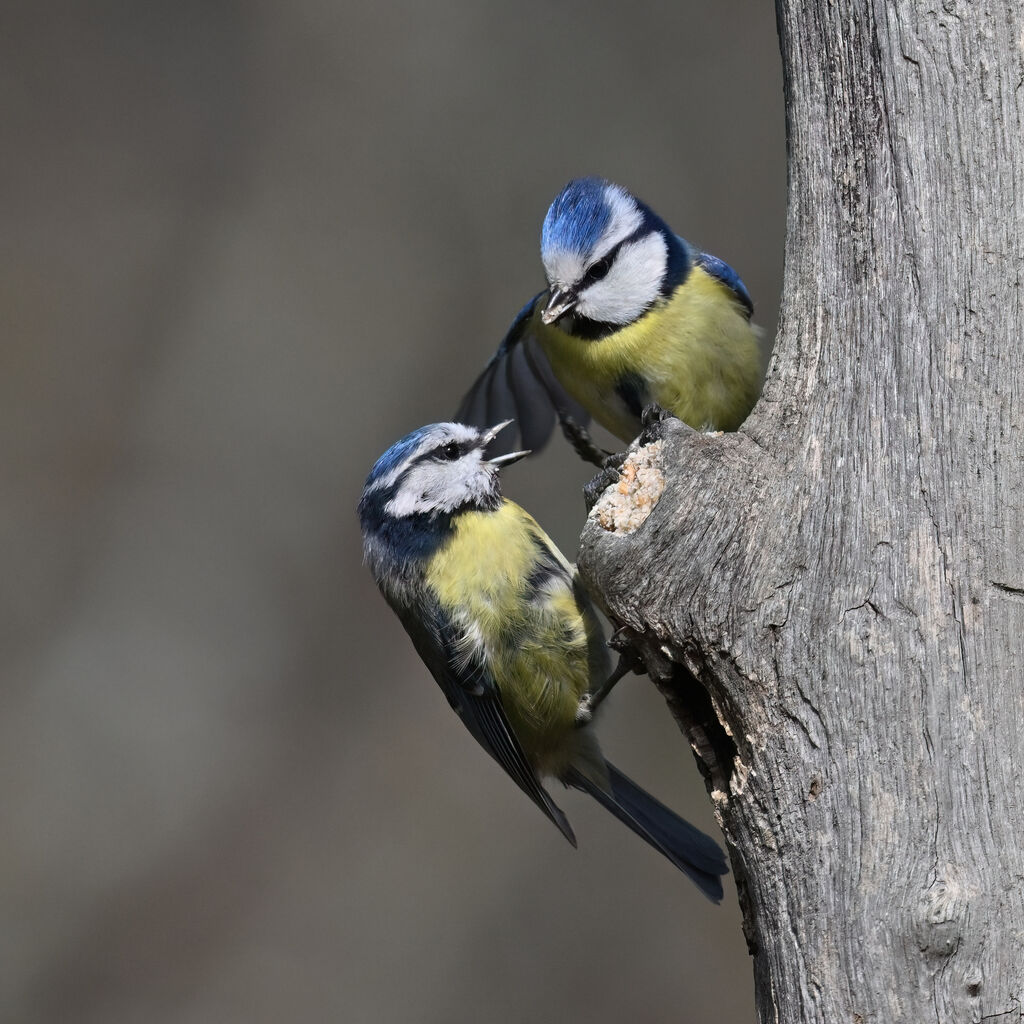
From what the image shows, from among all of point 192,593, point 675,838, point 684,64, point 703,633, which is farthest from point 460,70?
point 703,633

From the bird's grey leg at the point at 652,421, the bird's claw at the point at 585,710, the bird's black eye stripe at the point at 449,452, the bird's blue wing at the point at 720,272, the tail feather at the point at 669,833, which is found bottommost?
the tail feather at the point at 669,833

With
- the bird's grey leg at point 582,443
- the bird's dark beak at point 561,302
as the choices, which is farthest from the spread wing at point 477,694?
the bird's dark beak at point 561,302

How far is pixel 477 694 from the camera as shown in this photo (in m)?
2.44

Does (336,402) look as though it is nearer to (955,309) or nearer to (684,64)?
(684,64)

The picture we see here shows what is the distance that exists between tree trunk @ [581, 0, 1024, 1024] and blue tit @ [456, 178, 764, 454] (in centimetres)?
54

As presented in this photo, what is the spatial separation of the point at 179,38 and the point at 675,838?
390 cm

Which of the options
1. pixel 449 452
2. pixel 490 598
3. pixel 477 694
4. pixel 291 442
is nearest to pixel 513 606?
pixel 490 598

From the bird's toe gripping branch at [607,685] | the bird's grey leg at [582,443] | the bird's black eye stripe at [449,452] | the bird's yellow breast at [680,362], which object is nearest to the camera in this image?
the bird's toe gripping branch at [607,685]

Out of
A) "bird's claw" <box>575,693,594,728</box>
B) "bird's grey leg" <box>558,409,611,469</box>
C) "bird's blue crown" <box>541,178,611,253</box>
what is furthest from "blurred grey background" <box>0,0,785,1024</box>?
"bird's blue crown" <box>541,178,611,253</box>

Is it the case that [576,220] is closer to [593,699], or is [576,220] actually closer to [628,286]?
[628,286]

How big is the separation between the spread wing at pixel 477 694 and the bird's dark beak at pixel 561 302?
2.14ft

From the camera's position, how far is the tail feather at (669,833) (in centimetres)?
237

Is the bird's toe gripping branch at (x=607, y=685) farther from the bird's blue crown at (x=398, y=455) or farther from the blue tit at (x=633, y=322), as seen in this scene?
the bird's blue crown at (x=398, y=455)

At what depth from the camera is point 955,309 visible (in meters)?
Result: 1.56
